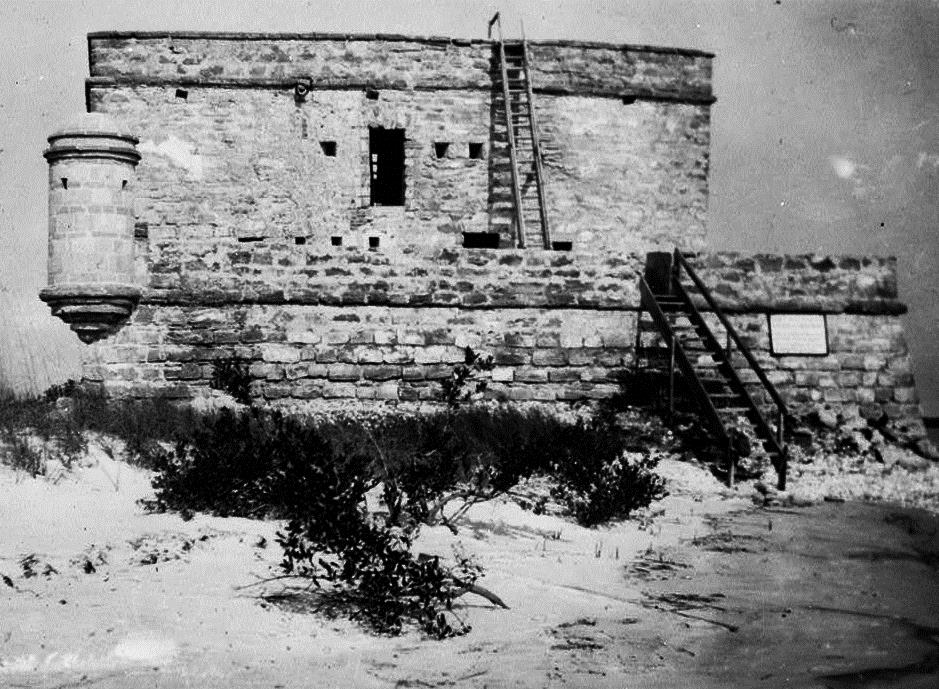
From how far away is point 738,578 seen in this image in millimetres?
7910

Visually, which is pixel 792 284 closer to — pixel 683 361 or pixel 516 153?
pixel 683 361

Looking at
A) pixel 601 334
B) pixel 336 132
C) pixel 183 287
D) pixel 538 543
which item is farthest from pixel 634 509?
pixel 336 132

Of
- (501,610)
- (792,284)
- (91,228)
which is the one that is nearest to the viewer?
(501,610)

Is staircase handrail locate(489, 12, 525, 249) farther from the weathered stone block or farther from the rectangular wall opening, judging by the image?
the weathered stone block

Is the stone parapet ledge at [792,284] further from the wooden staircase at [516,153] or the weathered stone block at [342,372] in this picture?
the wooden staircase at [516,153]

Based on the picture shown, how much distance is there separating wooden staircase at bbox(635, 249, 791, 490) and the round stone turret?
555 cm

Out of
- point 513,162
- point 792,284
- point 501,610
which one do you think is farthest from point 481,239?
point 501,610

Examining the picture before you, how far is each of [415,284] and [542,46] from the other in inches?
348

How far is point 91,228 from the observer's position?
1217 cm

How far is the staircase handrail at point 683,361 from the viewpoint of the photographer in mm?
11555

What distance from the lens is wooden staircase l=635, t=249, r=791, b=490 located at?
38.5ft

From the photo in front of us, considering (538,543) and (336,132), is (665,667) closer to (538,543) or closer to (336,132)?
(538,543)

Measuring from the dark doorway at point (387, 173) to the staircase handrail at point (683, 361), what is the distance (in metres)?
8.43

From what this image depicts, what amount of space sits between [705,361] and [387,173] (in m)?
9.92
